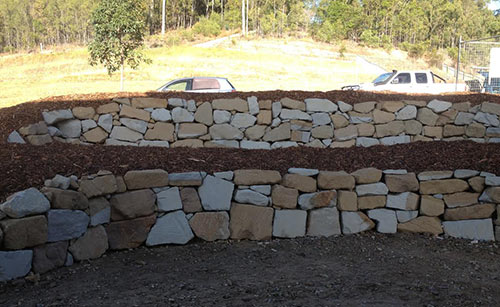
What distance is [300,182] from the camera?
504 cm

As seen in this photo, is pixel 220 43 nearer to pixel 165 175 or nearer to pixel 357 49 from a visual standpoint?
pixel 357 49

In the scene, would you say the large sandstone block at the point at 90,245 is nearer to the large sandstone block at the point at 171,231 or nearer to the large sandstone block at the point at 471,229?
the large sandstone block at the point at 171,231

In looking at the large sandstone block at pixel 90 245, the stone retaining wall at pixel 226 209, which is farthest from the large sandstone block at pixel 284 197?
the large sandstone block at pixel 90 245

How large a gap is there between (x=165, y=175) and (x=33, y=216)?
1.31 meters

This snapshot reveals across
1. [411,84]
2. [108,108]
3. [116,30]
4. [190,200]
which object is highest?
[116,30]

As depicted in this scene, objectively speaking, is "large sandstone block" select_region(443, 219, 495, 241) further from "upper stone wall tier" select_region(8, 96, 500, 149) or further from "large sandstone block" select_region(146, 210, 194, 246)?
"upper stone wall tier" select_region(8, 96, 500, 149)

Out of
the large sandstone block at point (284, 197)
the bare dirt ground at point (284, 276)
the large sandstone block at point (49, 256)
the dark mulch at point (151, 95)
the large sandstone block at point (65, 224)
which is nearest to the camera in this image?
the bare dirt ground at point (284, 276)

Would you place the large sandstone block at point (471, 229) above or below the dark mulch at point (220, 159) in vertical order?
below

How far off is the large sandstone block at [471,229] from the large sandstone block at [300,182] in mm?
1601

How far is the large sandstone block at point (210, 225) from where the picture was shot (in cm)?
476

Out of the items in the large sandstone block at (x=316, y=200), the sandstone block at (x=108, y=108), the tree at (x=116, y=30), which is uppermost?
the tree at (x=116, y=30)

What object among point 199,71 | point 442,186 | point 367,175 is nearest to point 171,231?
point 367,175

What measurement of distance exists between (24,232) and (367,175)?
3.47 metres

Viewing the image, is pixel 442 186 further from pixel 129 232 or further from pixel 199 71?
pixel 199 71
